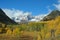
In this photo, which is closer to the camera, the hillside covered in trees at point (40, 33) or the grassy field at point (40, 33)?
the grassy field at point (40, 33)

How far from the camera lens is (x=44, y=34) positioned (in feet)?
157

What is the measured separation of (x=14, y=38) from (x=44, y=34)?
29022 millimetres

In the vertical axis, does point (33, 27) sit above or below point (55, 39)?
above

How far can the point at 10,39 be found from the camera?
82000 millimetres

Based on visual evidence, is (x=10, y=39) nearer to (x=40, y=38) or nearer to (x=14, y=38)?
(x=14, y=38)

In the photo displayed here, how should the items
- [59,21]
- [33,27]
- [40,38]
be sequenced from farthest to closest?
[33,27], [59,21], [40,38]

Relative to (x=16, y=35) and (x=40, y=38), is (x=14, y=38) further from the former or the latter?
(x=40, y=38)

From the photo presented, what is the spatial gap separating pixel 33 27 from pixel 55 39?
3698 inches

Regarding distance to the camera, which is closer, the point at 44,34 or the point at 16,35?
the point at 44,34

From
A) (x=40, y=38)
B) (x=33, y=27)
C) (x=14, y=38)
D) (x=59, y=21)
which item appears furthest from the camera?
(x=33, y=27)

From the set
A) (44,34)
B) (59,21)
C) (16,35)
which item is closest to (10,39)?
(16,35)

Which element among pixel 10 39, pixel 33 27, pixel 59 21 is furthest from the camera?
pixel 33 27

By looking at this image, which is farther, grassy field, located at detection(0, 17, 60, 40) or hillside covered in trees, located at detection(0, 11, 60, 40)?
hillside covered in trees, located at detection(0, 11, 60, 40)

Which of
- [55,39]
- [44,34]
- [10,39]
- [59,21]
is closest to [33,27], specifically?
[10,39]
